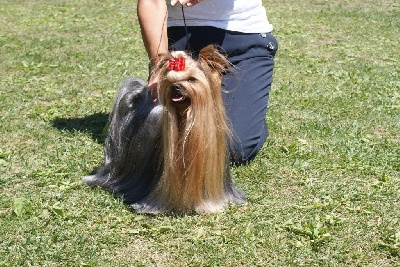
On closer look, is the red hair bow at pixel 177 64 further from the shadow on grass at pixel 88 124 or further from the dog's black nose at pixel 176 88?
the shadow on grass at pixel 88 124

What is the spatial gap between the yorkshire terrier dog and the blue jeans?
1.84 feet

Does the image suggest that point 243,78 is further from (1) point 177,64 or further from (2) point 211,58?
(1) point 177,64

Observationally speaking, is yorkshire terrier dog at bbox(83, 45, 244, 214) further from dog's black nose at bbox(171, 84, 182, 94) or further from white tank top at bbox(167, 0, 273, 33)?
white tank top at bbox(167, 0, 273, 33)

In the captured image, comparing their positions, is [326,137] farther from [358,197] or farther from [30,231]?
[30,231]

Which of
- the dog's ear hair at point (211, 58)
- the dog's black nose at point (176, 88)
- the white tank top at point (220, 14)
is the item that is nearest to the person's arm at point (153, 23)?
the white tank top at point (220, 14)

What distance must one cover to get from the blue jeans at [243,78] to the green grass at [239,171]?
0.16 meters

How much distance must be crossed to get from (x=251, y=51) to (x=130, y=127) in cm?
124

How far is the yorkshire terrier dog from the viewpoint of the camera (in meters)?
3.41

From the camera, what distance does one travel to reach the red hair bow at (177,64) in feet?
11.0

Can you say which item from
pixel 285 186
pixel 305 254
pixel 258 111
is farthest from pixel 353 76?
pixel 305 254

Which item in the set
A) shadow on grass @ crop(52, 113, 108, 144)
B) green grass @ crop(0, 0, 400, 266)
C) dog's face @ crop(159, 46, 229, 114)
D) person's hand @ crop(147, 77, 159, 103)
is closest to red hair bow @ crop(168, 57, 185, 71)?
dog's face @ crop(159, 46, 229, 114)

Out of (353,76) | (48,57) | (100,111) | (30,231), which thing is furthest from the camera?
(48,57)

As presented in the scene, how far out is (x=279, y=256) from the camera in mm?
3285

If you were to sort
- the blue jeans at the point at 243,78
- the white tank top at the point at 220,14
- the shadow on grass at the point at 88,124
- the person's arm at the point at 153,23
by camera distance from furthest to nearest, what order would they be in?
1. the shadow on grass at the point at 88,124
2. the white tank top at the point at 220,14
3. the blue jeans at the point at 243,78
4. the person's arm at the point at 153,23
